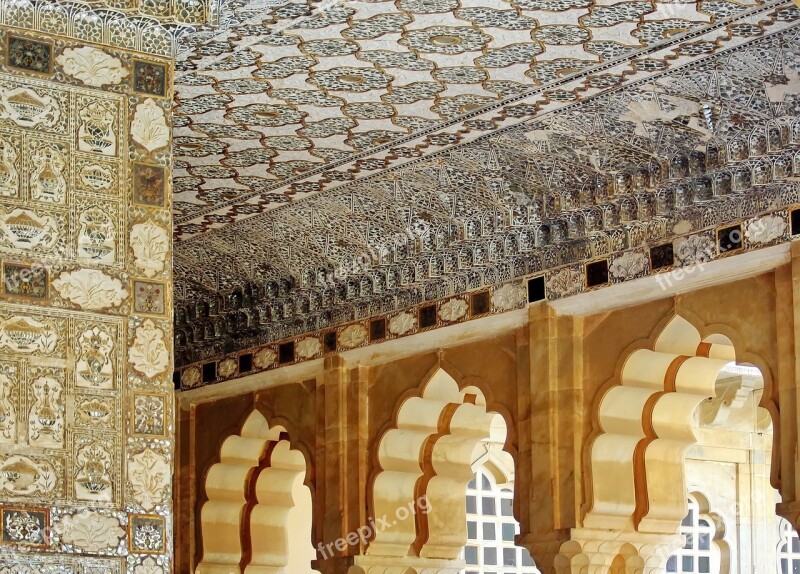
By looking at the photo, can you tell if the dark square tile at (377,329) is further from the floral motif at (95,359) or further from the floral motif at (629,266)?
the floral motif at (95,359)

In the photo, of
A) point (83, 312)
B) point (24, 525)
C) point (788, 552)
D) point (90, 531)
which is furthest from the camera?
point (788, 552)

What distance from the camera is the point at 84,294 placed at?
15.7 ft

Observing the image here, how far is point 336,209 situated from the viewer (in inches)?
335

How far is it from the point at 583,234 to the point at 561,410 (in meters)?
0.93

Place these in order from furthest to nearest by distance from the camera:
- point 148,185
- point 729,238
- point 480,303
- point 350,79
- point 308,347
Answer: point 308,347, point 480,303, point 729,238, point 350,79, point 148,185

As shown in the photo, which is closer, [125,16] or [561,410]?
[125,16]

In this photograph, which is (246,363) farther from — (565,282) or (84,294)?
(84,294)

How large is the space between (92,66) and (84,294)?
755 mm

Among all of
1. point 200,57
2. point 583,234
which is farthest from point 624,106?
point 200,57

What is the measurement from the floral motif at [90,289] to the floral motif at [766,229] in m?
3.32

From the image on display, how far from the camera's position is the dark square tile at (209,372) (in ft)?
33.7

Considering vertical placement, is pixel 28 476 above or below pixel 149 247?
below

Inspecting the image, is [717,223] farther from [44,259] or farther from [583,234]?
[44,259]

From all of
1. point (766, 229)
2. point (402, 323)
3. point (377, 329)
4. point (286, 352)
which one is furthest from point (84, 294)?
point (286, 352)
